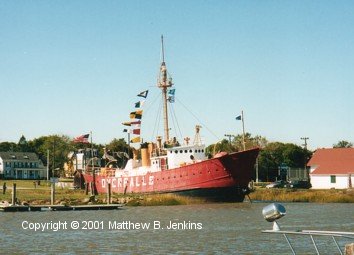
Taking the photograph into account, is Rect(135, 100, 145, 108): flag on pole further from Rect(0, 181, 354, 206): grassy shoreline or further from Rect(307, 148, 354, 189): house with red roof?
Rect(307, 148, 354, 189): house with red roof

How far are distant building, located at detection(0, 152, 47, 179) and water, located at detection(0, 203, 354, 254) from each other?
283ft

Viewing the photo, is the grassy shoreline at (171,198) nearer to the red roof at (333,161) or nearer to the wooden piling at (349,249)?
the red roof at (333,161)

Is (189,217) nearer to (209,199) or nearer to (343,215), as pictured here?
(343,215)

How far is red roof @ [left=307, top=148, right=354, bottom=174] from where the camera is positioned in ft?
261

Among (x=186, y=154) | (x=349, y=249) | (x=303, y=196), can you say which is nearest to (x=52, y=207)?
(x=186, y=154)

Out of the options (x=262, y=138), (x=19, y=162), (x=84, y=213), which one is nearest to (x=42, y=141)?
(x=19, y=162)

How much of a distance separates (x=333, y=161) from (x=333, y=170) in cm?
240

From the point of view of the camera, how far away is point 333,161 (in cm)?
8200

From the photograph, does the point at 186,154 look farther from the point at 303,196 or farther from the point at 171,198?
the point at 303,196

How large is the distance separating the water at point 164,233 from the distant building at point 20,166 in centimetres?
8629

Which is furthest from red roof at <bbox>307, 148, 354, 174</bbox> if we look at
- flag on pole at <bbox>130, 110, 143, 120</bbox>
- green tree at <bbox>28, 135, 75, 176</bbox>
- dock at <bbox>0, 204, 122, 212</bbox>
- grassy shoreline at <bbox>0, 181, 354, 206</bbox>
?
green tree at <bbox>28, 135, 75, 176</bbox>

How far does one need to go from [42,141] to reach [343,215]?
125 m

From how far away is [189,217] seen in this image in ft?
137

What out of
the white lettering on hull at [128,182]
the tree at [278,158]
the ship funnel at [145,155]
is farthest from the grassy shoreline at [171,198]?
the tree at [278,158]
